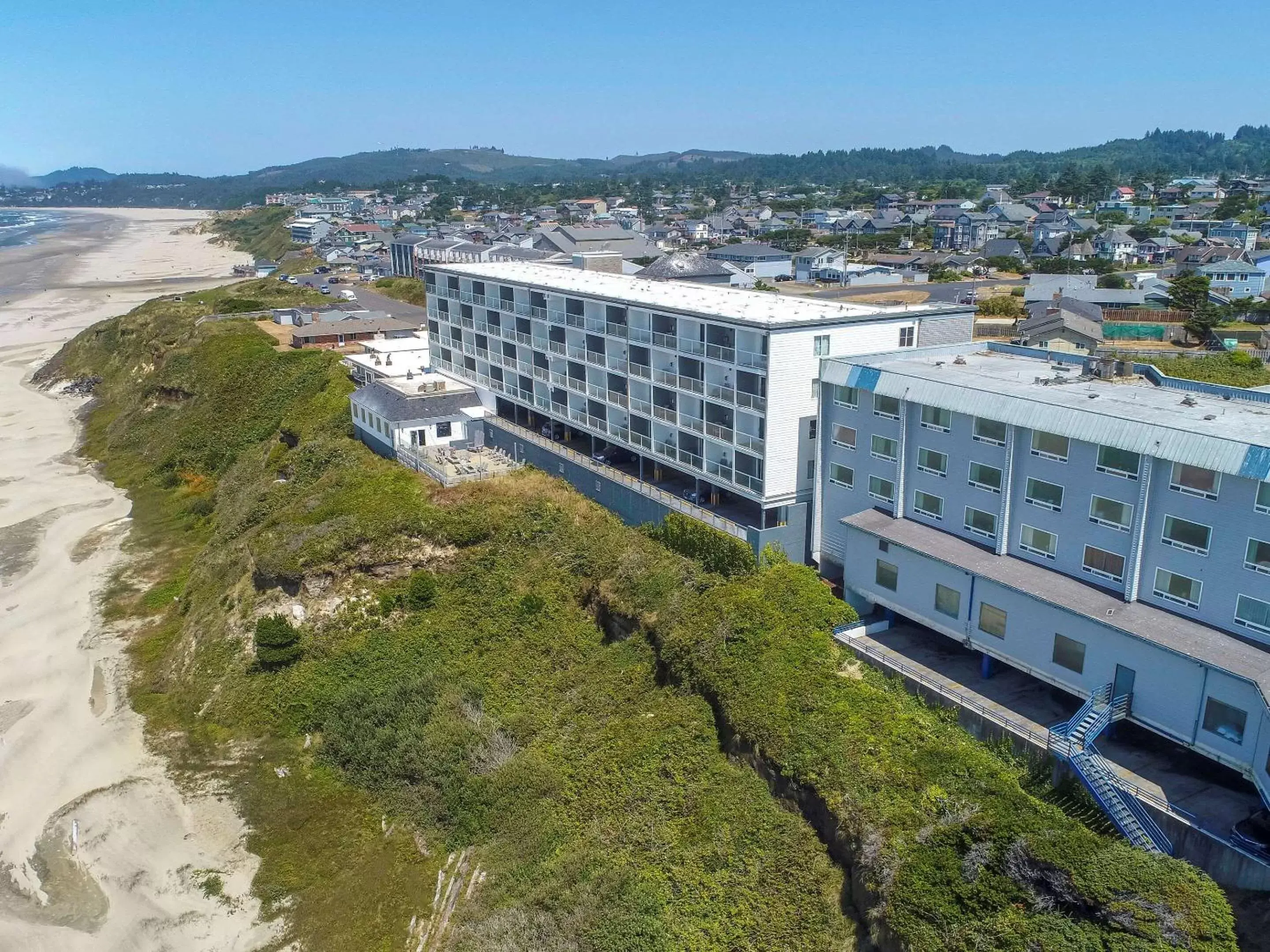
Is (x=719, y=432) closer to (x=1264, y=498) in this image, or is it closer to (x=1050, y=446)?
(x=1050, y=446)

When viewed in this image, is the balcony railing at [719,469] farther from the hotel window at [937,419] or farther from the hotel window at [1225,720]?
the hotel window at [1225,720]

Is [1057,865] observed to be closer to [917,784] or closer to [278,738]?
[917,784]

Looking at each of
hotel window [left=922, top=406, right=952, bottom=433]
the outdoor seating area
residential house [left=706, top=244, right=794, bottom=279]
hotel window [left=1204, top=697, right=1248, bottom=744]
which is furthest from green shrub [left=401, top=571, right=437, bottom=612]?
residential house [left=706, top=244, right=794, bottom=279]

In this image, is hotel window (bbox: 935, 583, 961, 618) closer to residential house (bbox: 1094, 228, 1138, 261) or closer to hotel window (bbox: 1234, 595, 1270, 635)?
hotel window (bbox: 1234, 595, 1270, 635)

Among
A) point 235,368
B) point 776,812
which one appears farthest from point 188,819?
point 235,368

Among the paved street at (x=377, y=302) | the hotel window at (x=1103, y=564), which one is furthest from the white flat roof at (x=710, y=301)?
the paved street at (x=377, y=302)
